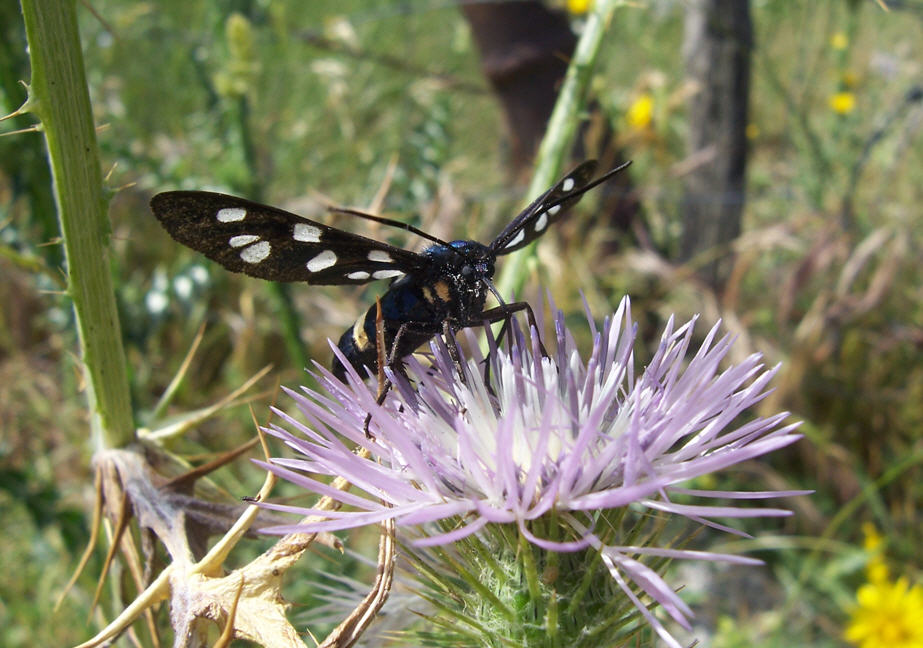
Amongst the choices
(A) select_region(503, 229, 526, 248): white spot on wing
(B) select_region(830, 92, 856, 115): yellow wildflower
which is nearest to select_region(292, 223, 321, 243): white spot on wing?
(A) select_region(503, 229, 526, 248): white spot on wing

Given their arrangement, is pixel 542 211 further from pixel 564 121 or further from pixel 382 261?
pixel 564 121

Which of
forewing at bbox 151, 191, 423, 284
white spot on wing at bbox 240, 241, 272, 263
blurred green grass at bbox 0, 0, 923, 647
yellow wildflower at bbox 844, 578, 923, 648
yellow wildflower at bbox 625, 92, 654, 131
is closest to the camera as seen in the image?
forewing at bbox 151, 191, 423, 284

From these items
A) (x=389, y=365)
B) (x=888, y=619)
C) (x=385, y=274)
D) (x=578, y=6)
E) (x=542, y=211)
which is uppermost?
(x=578, y=6)

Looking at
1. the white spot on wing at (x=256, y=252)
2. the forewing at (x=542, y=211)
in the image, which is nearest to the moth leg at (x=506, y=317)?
the forewing at (x=542, y=211)

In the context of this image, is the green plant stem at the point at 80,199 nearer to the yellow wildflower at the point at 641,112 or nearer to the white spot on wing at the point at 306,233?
the white spot on wing at the point at 306,233

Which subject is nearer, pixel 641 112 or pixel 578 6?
pixel 641 112

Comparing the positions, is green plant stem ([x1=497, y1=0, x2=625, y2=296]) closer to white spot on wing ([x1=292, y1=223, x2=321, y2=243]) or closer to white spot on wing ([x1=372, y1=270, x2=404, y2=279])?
white spot on wing ([x1=372, y1=270, x2=404, y2=279])

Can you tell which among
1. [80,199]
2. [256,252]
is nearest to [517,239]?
[256,252]
